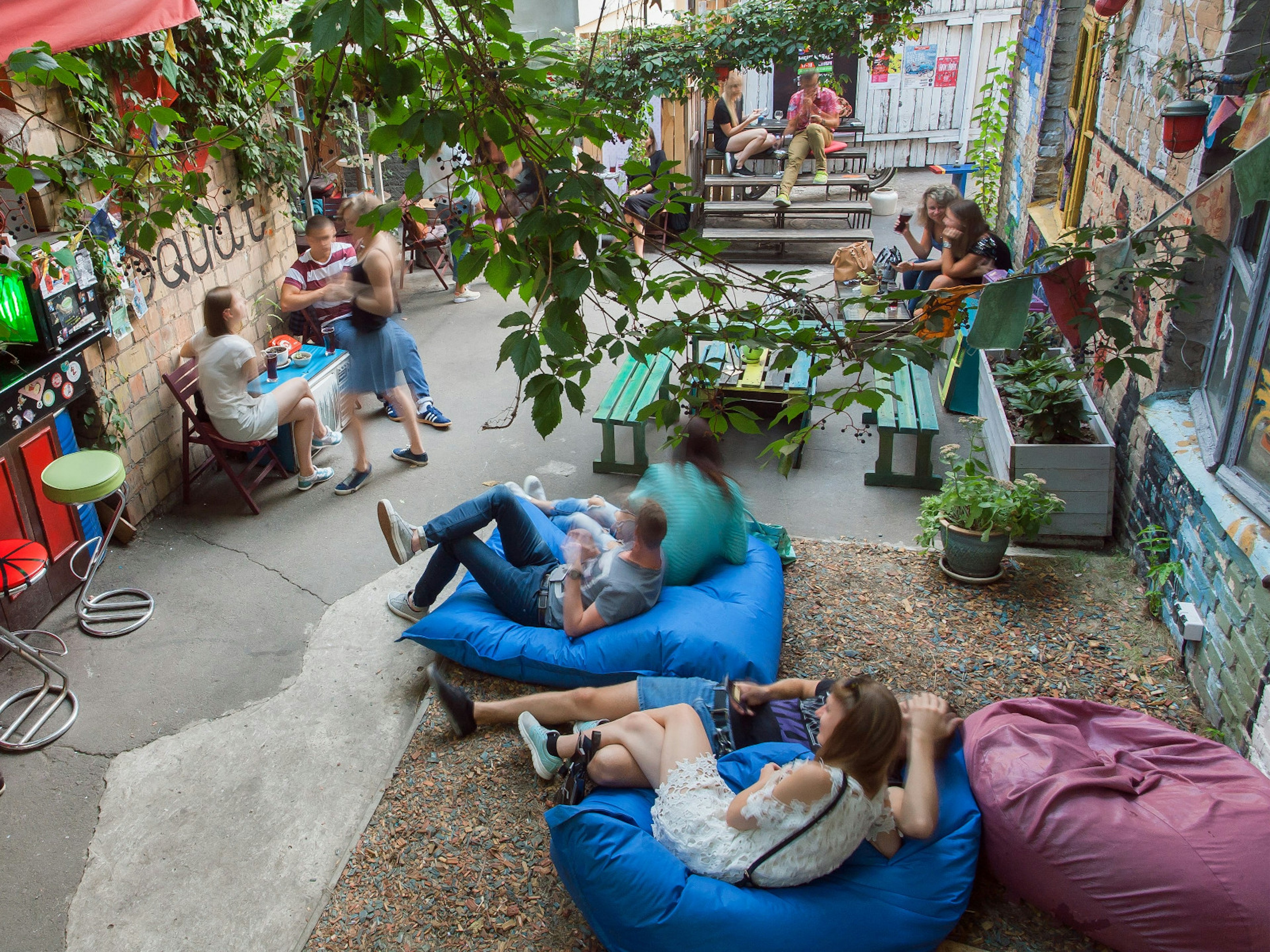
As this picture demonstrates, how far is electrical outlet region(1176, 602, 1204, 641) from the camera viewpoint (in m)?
3.72

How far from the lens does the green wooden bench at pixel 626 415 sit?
5.92 metres

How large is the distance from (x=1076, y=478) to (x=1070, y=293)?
2.42 metres

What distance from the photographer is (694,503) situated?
4105 mm

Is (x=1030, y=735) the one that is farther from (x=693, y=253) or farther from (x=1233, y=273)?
(x=1233, y=273)

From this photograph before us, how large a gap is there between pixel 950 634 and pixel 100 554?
434cm

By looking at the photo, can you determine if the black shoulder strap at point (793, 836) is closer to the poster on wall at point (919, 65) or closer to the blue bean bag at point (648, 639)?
the blue bean bag at point (648, 639)

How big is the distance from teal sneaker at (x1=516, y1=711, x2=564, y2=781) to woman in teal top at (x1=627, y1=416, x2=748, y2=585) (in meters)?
0.95

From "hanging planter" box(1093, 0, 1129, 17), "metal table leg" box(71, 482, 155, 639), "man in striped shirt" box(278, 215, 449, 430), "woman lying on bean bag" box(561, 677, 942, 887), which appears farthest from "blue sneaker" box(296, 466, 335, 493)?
"hanging planter" box(1093, 0, 1129, 17)

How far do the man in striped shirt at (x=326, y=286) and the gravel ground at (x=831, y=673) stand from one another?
3.17 meters

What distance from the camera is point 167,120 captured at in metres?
2.96

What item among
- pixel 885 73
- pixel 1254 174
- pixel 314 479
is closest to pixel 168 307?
pixel 314 479

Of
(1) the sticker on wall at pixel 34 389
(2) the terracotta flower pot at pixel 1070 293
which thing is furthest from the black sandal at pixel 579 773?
(1) the sticker on wall at pixel 34 389

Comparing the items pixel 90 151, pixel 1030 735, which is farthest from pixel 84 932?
pixel 90 151

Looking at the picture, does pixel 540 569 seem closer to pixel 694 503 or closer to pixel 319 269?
pixel 694 503
